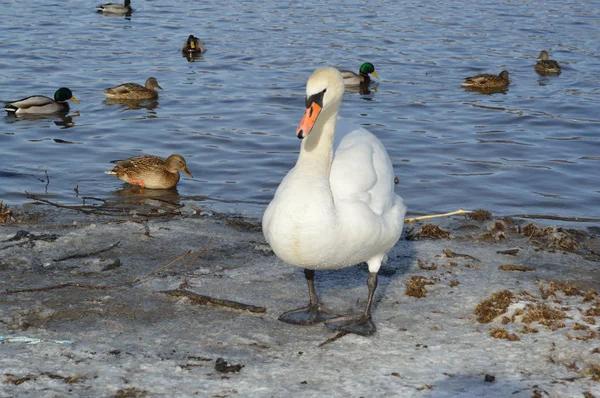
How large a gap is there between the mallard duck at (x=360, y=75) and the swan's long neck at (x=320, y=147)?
1251 centimetres

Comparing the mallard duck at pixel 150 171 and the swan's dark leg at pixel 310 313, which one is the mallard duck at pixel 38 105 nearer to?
the mallard duck at pixel 150 171

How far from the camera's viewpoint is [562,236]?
842 cm

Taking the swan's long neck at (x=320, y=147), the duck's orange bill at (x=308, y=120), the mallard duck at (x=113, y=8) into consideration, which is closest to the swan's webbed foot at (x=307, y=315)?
the swan's long neck at (x=320, y=147)

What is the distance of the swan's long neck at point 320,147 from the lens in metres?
5.81

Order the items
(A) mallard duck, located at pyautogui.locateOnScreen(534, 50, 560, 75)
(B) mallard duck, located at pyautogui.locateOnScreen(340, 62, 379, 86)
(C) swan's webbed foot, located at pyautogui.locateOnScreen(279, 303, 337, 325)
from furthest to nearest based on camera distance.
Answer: (A) mallard duck, located at pyautogui.locateOnScreen(534, 50, 560, 75), (B) mallard duck, located at pyautogui.locateOnScreen(340, 62, 379, 86), (C) swan's webbed foot, located at pyautogui.locateOnScreen(279, 303, 337, 325)

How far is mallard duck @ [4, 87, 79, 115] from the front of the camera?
52.3ft

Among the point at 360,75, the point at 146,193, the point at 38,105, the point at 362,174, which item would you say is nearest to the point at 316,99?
the point at 362,174

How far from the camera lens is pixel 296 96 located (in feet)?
57.5

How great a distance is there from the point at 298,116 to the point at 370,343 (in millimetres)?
10640

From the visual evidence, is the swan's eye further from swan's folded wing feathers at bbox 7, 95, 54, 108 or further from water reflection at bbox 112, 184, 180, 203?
swan's folded wing feathers at bbox 7, 95, 54, 108

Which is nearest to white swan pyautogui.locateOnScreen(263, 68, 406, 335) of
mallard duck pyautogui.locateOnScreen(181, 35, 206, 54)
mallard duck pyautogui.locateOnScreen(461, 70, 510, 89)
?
mallard duck pyautogui.locateOnScreen(461, 70, 510, 89)

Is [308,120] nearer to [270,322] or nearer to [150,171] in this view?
[270,322]

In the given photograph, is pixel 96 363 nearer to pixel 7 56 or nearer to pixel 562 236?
pixel 562 236

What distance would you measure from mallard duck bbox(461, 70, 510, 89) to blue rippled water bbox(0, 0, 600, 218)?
0.31 meters
